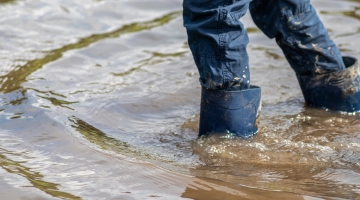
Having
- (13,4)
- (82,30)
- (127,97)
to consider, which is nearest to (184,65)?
(127,97)

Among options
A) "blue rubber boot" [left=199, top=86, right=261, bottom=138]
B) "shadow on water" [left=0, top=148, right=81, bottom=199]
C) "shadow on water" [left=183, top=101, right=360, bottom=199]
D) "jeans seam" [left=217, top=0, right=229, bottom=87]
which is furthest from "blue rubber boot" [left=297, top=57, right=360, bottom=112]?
"shadow on water" [left=0, top=148, right=81, bottom=199]

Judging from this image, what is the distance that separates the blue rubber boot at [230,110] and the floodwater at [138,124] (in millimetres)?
53

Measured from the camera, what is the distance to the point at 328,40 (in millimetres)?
2740

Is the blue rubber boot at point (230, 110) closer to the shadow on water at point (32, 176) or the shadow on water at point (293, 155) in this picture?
the shadow on water at point (293, 155)

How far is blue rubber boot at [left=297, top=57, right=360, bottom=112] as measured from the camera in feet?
9.14

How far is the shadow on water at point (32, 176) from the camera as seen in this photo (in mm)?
1914

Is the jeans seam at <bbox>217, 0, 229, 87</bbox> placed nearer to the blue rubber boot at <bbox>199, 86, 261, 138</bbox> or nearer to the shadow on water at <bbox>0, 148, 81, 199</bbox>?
the blue rubber boot at <bbox>199, 86, 261, 138</bbox>

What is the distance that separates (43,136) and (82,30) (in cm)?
189

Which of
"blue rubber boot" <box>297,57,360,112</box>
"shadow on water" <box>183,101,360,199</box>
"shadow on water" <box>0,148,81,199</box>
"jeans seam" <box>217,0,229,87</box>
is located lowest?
"shadow on water" <box>183,101,360,199</box>

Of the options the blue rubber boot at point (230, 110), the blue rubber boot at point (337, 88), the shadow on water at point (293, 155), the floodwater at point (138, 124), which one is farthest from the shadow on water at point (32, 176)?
the blue rubber boot at point (337, 88)

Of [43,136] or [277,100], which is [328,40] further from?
[43,136]

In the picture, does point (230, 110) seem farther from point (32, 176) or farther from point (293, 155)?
point (32, 176)

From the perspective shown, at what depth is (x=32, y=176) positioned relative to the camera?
204 cm

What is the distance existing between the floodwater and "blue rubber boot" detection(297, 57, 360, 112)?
62 millimetres
